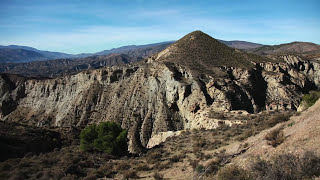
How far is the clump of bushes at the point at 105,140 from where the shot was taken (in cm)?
2377

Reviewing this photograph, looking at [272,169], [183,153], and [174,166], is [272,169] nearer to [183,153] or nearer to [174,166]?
[174,166]

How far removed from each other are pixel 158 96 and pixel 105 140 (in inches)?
1036

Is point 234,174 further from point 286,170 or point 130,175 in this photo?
point 130,175

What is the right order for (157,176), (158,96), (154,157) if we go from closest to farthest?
1. (157,176)
2. (154,157)
3. (158,96)

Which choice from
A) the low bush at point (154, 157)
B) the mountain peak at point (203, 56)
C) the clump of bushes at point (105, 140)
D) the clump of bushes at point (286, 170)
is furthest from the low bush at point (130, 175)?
the mountain peak at point (203, 56)

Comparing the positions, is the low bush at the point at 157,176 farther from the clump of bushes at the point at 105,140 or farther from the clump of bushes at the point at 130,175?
the clump of bushes at the point at 105,140

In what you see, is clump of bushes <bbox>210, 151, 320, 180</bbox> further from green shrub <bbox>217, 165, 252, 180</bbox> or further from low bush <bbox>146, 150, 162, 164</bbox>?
low bush <bbox>146, 150, 162, 164</bbox>

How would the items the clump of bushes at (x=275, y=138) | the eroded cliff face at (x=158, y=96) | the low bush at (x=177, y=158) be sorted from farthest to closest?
the eroded cliff face at (x=158, y=96), the low bush at (x=177, y=158), the clump of bushes at (x=275, y=138)

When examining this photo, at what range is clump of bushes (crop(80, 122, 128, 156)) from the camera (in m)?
23.8

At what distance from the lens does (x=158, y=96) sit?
4997 centimetres


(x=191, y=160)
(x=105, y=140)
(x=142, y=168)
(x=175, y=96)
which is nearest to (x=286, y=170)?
(x=191, y=160)

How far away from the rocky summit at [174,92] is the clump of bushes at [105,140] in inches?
497

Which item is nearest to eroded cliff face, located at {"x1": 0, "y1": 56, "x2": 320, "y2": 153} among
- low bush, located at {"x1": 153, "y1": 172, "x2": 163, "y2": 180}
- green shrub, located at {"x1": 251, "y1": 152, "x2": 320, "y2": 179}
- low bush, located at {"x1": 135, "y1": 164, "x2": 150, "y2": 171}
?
low bush, located at {"x1": 135, "y1": 164, "x2": 150, "y2": 171}

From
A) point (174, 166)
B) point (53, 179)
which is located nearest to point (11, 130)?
point (53, 179)
